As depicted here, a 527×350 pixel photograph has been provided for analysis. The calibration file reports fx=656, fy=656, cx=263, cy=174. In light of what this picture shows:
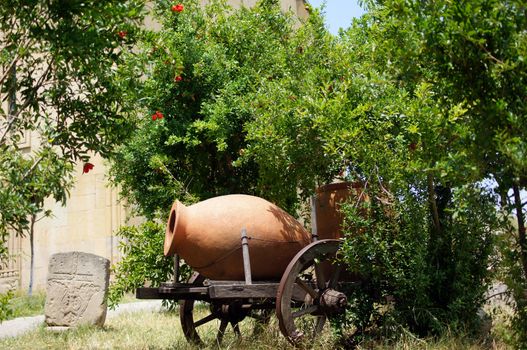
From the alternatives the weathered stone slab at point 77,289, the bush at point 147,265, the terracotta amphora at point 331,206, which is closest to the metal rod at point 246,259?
the terracotta amphora at point 331,206

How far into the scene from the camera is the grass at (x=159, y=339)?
552cm

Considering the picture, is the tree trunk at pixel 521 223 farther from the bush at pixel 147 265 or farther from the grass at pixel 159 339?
the bush at pixel 147 265

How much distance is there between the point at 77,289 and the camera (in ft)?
32.8

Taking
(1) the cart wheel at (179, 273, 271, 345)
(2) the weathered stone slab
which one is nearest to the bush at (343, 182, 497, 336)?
(1) the cart wheel at (179, 273, 271, 345)

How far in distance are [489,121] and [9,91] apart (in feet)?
12.3

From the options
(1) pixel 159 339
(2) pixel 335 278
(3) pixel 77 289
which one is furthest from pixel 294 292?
(3) pixel 77 289

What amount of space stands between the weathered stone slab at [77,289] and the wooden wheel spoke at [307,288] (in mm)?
4782

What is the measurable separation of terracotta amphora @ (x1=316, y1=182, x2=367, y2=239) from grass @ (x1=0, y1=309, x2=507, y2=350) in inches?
38.3

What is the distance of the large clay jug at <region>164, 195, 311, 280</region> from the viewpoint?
5746mm

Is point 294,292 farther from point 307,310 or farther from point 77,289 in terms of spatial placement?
point 77,289

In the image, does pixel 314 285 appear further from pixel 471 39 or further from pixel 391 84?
pixel 471 39

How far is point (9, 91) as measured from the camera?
5379 millimetres

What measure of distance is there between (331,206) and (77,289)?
522 centimetres

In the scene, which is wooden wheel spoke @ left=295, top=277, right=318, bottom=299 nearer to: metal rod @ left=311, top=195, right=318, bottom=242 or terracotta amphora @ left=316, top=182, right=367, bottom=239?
metal rod @ left=311, top=195, right=318, bottom=242
